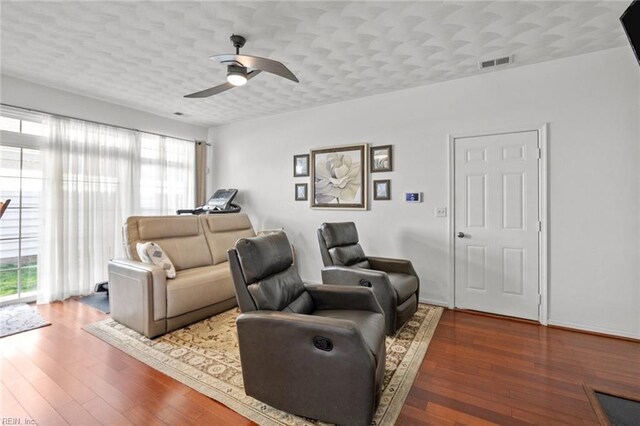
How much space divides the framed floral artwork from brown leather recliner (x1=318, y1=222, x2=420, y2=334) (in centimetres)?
65

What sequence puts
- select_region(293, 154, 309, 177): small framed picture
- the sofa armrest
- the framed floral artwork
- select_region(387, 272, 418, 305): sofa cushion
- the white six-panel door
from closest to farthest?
the sofa armrest, select_region(387, 272, 418, 305): sofa cushion, the white six-panel door, the framed floral artwork, select_region(293, 154, 309, 177): small framed picture

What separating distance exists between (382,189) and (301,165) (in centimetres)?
137

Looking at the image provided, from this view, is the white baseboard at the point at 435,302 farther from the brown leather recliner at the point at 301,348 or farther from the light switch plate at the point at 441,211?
the brown leather recliner at the point at 301,348

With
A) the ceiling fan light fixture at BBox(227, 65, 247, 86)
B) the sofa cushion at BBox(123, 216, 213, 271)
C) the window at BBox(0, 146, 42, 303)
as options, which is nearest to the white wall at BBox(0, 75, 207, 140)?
the window at BBox(0, 146, 42, 303)

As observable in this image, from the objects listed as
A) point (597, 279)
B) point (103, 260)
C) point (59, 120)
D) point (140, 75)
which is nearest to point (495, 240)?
Result: point (597, 279)

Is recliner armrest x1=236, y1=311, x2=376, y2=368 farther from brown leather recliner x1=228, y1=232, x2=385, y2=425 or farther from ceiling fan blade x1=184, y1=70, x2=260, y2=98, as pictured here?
ceiling fan blade x1=184, y1=70, x2=260, y2=98

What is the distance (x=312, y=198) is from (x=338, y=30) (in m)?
2.37

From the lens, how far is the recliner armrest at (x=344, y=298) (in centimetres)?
209

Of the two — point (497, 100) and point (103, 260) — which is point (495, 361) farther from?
point (103, 260)

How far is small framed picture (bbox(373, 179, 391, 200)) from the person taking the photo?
12.6ft

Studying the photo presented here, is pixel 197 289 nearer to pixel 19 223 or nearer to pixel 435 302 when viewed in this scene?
pixel 19 223

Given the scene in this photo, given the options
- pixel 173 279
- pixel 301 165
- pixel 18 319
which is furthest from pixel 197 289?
pixel 301 165

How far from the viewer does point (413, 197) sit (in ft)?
12.0

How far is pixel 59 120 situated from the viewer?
3723 millimetres
